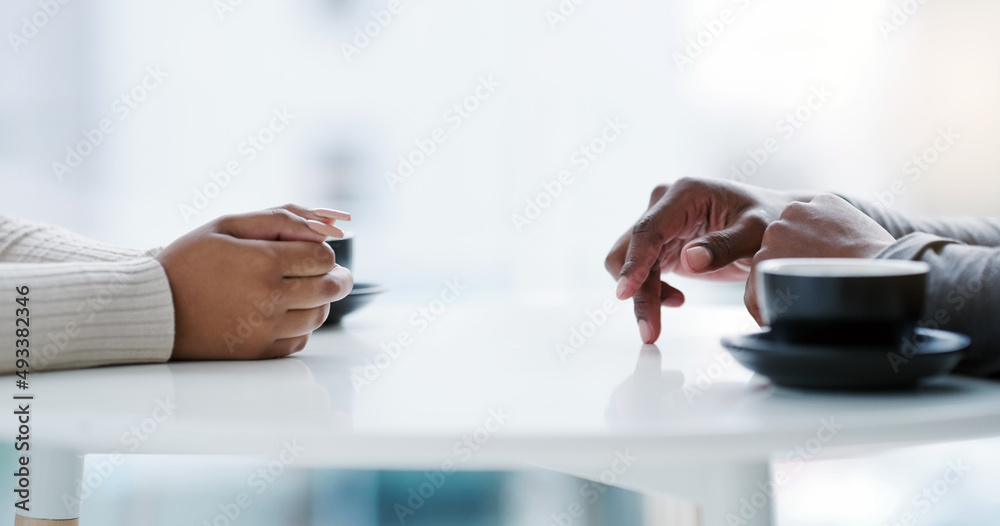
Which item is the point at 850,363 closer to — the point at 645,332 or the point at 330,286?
the point at 645,332

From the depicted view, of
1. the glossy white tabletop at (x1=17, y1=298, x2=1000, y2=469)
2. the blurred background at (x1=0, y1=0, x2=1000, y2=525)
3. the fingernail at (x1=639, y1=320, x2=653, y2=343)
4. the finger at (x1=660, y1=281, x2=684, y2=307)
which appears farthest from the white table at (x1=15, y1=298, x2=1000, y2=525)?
the blurred background at (x1=0, y1=0, x2=1000, y2=525)

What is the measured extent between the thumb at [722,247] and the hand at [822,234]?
0.05 metres

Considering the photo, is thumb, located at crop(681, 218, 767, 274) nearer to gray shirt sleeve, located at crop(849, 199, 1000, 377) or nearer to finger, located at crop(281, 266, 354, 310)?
gray shirt sleeve, located at crop(849, 199, 1000, 377)

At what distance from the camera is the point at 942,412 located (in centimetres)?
Answer: 48

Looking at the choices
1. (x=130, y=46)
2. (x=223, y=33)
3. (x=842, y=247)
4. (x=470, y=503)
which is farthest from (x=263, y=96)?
(x=842, y=247)

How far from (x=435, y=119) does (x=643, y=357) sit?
9.09 ft

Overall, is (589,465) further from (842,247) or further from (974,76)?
(974,76)

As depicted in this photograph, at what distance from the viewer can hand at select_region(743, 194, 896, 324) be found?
0.70 m

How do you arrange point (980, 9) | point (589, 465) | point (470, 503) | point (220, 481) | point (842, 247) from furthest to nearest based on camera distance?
point (980, 9), point (220, 481), point (470, 503), point (842, 247), point (589, 465)

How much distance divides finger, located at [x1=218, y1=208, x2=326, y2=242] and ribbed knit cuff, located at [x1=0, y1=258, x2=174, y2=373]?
78 millimetres

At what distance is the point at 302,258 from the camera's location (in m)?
0.78

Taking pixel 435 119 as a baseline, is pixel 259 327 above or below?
below

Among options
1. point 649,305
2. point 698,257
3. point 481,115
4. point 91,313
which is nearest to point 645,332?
point 649,305

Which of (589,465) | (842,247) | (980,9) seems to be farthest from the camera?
(980,9)
